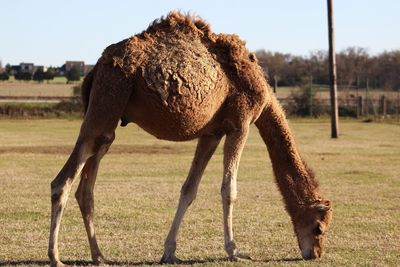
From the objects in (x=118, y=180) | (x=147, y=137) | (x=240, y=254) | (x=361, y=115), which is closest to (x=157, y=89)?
(x=240, y=254)

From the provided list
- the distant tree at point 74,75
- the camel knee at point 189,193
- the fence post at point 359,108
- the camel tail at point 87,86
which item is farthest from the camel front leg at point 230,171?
the distant tree at point 74,75

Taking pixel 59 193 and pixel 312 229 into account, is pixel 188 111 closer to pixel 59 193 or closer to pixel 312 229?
pixel 59 193

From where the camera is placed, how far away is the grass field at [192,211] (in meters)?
10.0

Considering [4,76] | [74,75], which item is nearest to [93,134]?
[74,75]

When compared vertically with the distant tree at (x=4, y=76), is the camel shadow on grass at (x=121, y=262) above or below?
below

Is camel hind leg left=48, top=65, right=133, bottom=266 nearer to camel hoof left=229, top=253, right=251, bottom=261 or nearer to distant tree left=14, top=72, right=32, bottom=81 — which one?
camel hoof left=229, top=253, right=251, bottom=261

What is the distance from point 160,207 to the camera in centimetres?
1448

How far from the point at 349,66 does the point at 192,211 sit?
85.8 meters

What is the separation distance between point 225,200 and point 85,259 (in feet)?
6.37

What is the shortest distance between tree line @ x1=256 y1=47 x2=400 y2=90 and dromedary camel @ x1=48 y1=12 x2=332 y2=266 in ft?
206

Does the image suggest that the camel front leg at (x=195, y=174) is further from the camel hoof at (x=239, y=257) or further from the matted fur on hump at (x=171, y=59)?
the matted fur on hump at (x=171, y=59)

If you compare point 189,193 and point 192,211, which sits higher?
point 189,193

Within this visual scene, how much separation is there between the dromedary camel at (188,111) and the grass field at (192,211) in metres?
0.74

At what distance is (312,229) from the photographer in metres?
9.65
